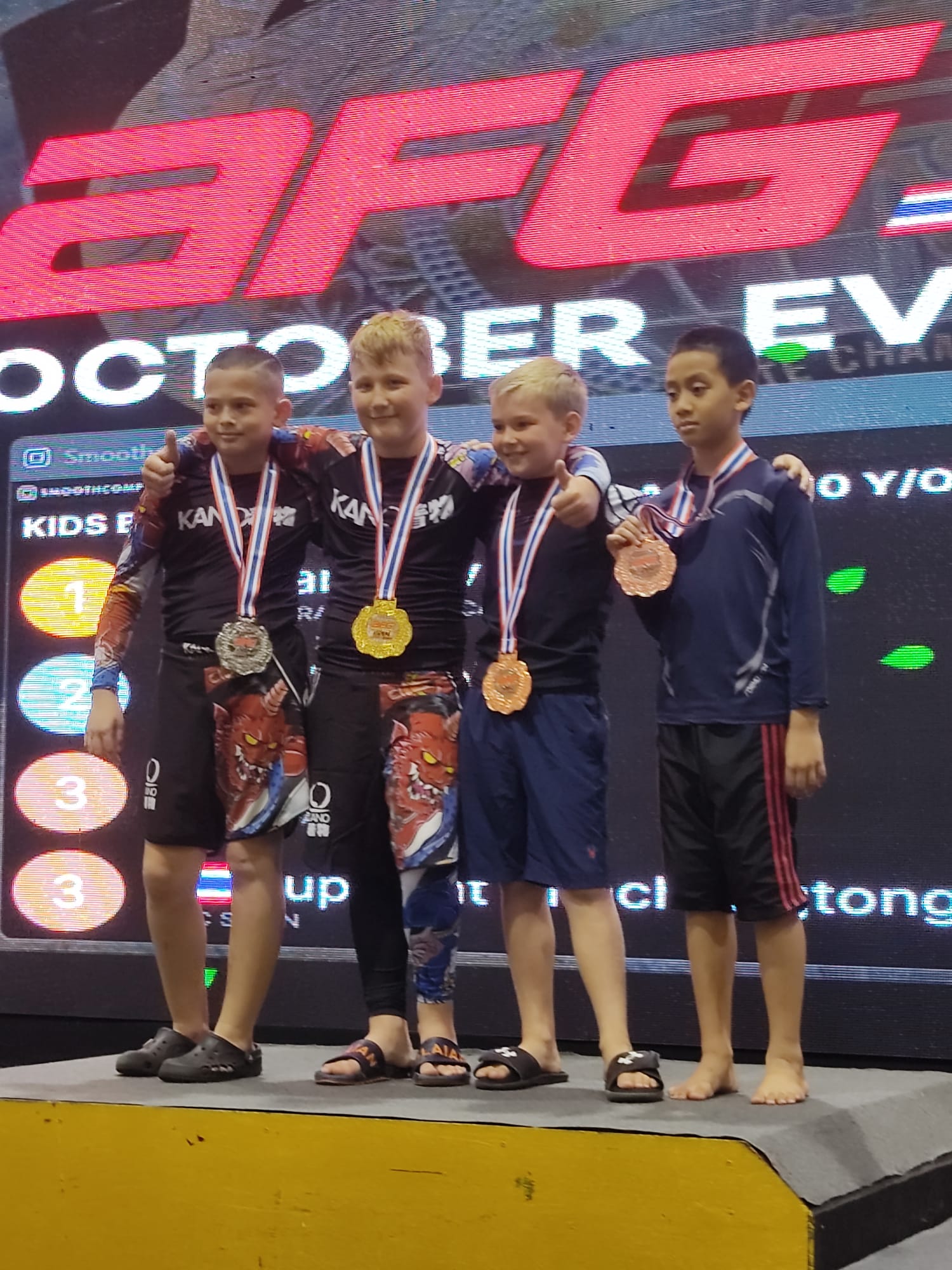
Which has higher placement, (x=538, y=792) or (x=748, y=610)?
(x=748, y=610)

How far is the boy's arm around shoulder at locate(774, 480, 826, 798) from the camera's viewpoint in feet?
7.20

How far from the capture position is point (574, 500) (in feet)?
7.48

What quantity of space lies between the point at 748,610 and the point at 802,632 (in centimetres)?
9

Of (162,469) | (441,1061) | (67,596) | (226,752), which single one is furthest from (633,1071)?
(67,596)

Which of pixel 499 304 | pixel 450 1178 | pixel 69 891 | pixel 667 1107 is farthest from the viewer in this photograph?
pixel 69 891

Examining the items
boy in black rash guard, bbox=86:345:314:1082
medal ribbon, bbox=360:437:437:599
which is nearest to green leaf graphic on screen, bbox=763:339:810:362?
medal ribbon, bbox=360:437:437:599

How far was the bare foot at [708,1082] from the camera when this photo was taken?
2.22 meters

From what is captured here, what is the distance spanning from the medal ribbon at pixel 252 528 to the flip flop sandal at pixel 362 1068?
70 centimetres

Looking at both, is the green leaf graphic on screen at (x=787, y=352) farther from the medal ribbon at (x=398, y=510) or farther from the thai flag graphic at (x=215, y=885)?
the thai flag graphic at (x=215, y=885)

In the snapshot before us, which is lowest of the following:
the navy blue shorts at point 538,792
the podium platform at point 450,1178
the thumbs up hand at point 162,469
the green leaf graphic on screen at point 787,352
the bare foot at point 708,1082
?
the podium platform at point 450,1178

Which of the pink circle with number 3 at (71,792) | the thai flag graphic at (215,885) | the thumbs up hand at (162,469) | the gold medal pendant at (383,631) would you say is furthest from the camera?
the pink circle with number 3 at (71,792)

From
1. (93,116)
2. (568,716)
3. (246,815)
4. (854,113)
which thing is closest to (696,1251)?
(568,716)

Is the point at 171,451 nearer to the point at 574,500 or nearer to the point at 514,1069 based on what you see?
the point at 574,500

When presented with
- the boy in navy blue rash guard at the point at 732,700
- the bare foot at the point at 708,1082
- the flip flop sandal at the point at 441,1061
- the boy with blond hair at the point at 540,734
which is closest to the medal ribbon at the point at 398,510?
the boy with blond hair at the point at 540,734
